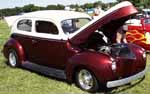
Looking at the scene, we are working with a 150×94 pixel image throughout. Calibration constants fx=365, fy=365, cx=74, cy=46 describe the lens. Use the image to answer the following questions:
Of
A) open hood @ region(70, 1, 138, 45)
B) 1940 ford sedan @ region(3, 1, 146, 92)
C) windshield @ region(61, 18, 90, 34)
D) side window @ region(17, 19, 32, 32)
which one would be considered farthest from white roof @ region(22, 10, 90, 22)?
open hood @ region(70, 1, 138, 45)

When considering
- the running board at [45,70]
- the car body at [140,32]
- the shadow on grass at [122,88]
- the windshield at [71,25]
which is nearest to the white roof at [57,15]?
the windshield at [71,25]

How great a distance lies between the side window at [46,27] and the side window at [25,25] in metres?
0.38

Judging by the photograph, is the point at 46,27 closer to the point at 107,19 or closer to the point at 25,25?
the point at 25,25

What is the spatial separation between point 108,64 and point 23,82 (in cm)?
257

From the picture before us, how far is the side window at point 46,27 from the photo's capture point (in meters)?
8.75

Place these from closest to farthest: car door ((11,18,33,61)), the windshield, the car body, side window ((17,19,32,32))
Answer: the windshield, car door ((11,18,33,61)), side window ((17,19,32,32)), the car body

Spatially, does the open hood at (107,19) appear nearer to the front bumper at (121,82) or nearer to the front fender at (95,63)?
the front fender at (95,63)

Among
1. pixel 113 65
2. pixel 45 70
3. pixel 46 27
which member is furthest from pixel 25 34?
pixel 113 65

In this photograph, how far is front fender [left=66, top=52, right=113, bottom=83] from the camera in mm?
7305

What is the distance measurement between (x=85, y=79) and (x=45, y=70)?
1415 mm

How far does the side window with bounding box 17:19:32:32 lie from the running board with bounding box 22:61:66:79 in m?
0.91

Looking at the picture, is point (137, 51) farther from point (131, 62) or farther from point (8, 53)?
point (8, 53)

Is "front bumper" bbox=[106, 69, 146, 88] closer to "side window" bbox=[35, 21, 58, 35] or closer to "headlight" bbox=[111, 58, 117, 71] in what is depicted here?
"headlight" bbox=[111, 58, 117, 71]

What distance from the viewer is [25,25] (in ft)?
32.5
